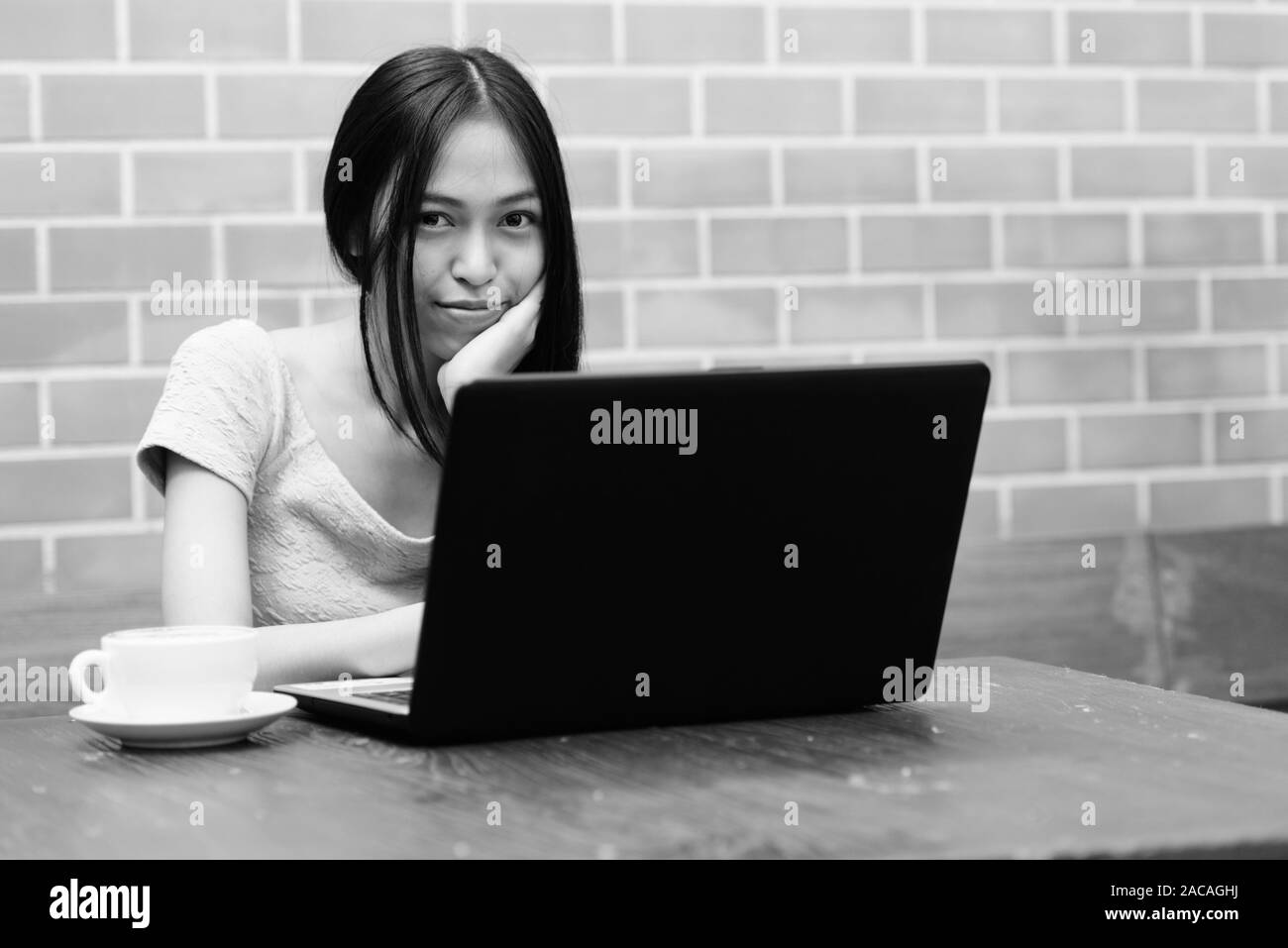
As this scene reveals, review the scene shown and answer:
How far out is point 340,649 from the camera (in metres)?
1.36

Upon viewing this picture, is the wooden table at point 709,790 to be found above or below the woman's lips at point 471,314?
below

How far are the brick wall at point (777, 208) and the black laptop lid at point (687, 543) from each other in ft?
4.78

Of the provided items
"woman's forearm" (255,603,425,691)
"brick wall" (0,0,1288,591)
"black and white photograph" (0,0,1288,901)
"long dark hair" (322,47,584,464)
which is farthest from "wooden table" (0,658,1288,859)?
"brick wall" (0,0,1288,591)

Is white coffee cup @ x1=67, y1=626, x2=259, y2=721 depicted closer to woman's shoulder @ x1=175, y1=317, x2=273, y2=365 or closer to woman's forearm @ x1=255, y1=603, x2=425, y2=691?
woman's forearm @ x1=255, y1=603, x2=425, y2=691

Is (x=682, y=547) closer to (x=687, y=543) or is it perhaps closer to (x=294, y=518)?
(x=687, y=543)

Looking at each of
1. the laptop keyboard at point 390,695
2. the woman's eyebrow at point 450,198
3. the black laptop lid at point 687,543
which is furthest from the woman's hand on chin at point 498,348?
the black laptop lid at point 687,543

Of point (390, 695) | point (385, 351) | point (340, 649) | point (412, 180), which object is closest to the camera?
point (390, 695)

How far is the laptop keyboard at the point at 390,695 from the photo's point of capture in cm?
112

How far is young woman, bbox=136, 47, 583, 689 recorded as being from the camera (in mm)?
1725

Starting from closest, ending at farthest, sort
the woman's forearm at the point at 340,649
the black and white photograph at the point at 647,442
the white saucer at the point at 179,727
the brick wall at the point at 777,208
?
the black and white photograph at the point at 647,442, the white saucer at the point at 179,727, the woman's forearm at the point at 340,649, the brick wall at the point at 777,208

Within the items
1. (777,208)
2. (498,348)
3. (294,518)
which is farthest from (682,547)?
(777,208)

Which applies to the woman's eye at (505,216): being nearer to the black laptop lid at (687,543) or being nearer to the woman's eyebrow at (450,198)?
the woman's eyebrow at (450,198)

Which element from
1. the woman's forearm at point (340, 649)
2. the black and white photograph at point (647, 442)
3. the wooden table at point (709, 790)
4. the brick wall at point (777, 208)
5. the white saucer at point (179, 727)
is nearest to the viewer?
the wooden table at point (709, 790)

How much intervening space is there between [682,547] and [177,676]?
35 cm
